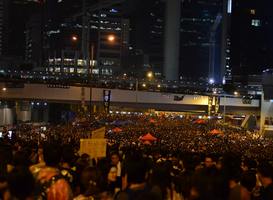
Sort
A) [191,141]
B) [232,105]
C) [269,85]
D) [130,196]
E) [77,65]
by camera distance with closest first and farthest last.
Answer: [130,196] → [191,141] → [269,85] → [232,105] → [77,65]

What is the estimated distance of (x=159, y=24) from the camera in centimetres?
19525

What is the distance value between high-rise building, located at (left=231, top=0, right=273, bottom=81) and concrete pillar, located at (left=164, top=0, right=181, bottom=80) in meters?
16.3

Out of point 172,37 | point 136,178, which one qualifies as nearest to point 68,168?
point 136,178

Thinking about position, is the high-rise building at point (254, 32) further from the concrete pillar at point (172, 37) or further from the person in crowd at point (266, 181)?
the person in crowd at point (266, 181)

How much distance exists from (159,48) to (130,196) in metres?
189

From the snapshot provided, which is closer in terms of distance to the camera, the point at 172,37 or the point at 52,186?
the point at 52,186

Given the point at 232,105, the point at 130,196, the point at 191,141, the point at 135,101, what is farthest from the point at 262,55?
the point at 130,196

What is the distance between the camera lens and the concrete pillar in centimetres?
15462

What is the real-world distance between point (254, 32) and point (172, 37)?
2257 centimetres

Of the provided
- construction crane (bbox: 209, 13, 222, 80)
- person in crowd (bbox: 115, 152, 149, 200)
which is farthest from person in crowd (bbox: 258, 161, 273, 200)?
construction crane (bbox: 209, 13, 222, 80)

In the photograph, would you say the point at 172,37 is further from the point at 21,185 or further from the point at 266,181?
the point at 21,185

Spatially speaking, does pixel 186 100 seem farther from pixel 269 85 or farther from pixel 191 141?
pixel 191 141

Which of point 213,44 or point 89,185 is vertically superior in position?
point 213,44

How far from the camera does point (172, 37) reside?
155 metres
